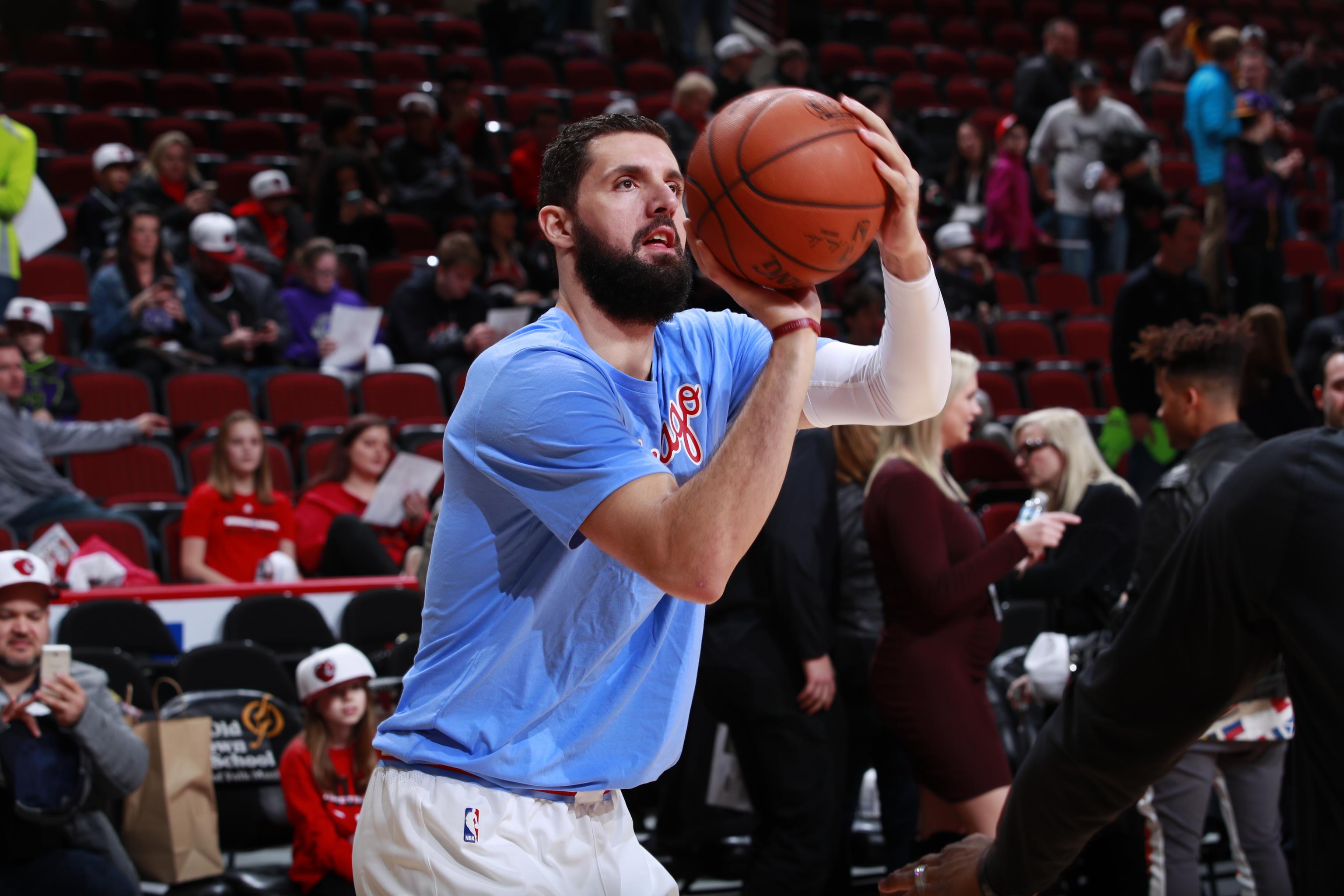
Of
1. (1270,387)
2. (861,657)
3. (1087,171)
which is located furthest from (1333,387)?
(1087,171)

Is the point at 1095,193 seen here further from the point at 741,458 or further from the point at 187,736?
the point at 741,458

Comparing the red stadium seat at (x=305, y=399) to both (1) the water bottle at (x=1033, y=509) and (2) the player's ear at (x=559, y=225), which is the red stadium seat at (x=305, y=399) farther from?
(2) the player's ear at (x=559, y=225)

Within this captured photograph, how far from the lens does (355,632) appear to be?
216 inches

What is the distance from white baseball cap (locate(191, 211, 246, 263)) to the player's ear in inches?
260

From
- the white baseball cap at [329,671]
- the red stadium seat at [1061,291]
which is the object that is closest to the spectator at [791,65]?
the red stadium seat at [1061,291]

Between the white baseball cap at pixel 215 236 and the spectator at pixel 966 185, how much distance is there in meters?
6.08

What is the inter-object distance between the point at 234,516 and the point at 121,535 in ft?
1.66

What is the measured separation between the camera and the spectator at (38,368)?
23.6 ft

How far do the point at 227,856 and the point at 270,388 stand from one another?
11.6 ft

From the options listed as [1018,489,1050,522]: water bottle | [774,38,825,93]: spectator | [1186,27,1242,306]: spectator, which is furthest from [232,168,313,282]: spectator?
[1186,27,1242,306]: spectator

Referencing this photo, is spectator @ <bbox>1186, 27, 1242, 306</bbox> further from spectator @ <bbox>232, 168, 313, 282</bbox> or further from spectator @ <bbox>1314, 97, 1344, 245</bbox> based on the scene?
spectator @ <bbox>232, 168, 313, 282</bbox>

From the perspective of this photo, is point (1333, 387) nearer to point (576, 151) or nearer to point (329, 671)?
point (576, 151)

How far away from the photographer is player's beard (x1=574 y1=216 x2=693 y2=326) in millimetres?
2080

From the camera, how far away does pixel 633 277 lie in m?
2.08
